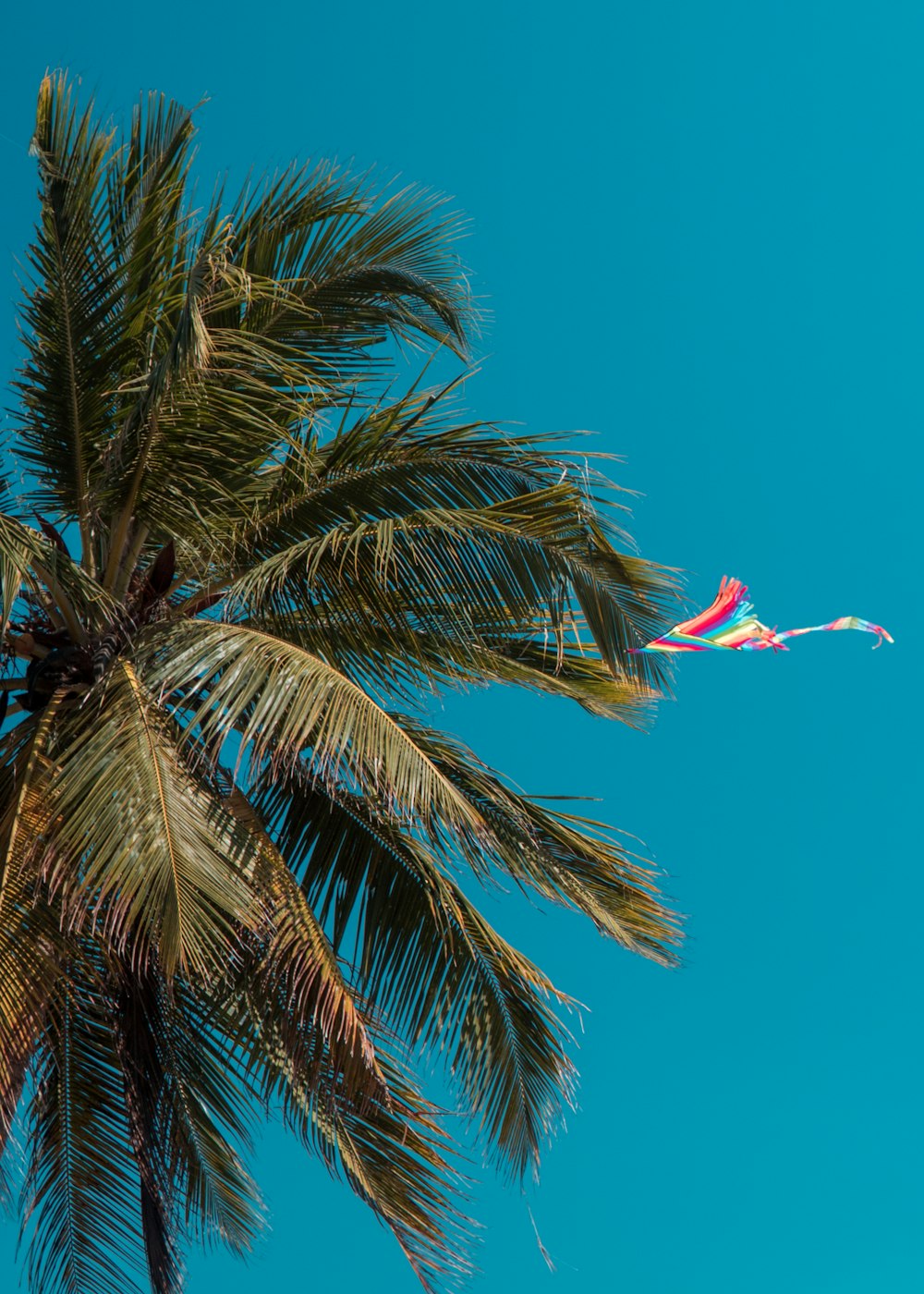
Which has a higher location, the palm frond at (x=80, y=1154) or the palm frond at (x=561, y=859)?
the palm frond at (x=561, y=859)

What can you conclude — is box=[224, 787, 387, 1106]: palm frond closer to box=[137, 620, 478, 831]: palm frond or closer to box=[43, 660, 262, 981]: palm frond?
box=[43, 660, 262, 981]: palm frond

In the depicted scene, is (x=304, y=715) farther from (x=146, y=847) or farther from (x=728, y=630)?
(x=728, y=630)

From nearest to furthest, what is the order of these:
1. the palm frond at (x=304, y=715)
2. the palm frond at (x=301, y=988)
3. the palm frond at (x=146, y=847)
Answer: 1. the palm frond at (x=146, y=847)
2. the palm frond at (x=304, y=715)
3. the palm frond at (x=301, y=988)

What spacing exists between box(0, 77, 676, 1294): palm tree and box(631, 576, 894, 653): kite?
0.48ft

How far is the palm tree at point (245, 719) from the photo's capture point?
7277mm

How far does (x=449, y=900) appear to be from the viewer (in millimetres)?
8062

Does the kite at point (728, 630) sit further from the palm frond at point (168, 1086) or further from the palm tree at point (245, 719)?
the palm frond at point (168, 1086)

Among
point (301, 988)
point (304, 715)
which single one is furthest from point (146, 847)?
point (301, 988)

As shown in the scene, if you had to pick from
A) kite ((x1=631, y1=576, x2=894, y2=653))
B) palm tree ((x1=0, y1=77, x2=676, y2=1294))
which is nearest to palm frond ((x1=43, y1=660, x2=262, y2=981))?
palm tree ((x1=0, y1=77, x2=676, y2=1294))

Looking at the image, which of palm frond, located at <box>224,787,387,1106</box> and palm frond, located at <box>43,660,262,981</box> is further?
palm frond, located at <box>224,787,387,1106</box>

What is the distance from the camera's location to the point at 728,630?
8.00m

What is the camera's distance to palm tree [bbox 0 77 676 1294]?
7.28 m

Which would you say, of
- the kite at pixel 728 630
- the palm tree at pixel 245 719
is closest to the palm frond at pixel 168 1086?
the palm tree at pixel 245 719

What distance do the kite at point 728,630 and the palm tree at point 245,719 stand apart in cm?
15
